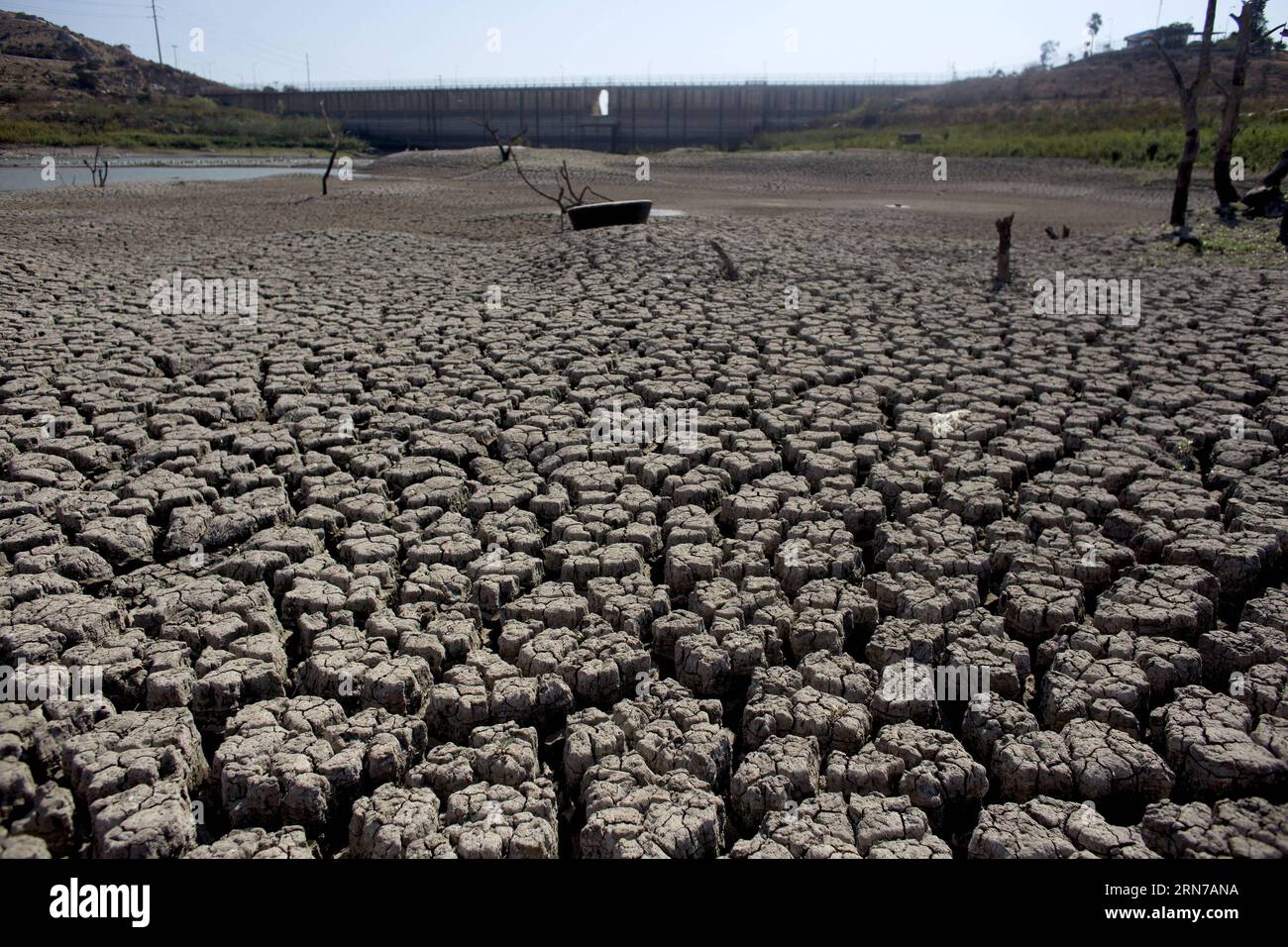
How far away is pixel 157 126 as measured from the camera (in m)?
48.5

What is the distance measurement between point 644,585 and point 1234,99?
14100 millimetres

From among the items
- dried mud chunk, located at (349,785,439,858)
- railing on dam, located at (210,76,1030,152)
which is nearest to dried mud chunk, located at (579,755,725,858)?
dried mud chunk, located at (349,785,439,858)

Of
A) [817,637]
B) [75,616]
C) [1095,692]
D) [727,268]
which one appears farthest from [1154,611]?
[727,268]

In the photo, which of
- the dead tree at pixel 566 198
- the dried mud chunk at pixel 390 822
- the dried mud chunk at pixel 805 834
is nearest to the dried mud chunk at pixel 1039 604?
the dried mud chunk at pixel 805 834

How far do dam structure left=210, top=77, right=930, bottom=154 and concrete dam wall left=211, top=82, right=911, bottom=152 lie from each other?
0.07 m

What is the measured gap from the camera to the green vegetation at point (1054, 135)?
22.4 meters

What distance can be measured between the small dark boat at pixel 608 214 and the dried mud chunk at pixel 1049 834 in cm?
1073

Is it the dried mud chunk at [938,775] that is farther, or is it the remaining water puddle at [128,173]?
the remaining water puddle at [128,173]

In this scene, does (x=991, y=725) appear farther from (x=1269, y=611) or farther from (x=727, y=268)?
(x=727, y=268)

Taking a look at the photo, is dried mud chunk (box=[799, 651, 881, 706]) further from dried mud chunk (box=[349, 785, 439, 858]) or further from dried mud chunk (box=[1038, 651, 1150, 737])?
dried mud chunk (box=[349, 785, 439, 858])

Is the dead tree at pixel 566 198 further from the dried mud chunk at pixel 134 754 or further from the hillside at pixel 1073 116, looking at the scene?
the dried mud chunk at pixel 134 754

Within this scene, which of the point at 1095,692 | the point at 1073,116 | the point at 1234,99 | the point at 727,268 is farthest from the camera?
the point at 1073,116

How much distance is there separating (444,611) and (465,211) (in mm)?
13878
